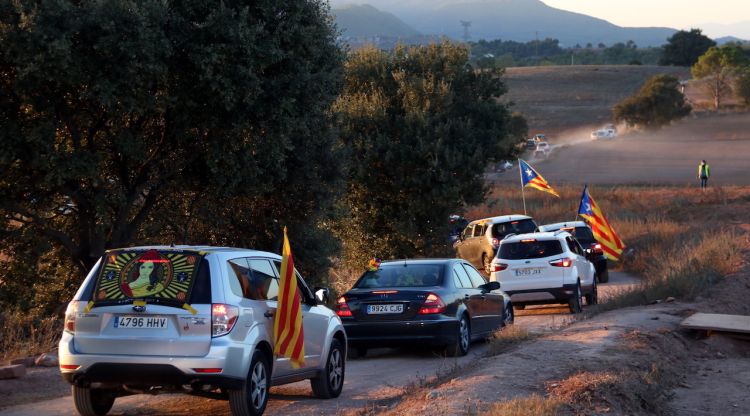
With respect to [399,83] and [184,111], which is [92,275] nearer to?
[184,111]

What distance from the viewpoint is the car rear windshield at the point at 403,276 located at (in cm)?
1539

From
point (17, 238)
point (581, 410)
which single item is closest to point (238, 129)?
point (17, 238)

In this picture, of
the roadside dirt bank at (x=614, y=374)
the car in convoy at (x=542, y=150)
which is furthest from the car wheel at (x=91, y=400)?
the car in convoy at (x=542, y=150)

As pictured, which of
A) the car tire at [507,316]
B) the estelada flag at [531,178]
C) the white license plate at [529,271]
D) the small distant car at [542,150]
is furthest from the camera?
the small distant car at [542,150]

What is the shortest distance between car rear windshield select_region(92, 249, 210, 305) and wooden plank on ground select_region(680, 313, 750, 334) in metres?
8.76

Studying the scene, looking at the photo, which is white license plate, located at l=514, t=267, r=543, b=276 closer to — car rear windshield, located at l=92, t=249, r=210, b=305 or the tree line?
the tree line

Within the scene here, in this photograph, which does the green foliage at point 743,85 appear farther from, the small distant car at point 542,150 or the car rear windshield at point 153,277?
the car rear windshield at point 153,277

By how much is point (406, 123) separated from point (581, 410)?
20.7m

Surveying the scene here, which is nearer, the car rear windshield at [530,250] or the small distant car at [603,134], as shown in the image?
the car rear windshield at [530,250]

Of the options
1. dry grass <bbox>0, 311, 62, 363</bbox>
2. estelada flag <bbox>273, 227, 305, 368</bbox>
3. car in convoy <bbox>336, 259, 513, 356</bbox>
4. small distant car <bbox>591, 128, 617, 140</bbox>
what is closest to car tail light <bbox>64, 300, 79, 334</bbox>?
estelada flag <bbox>273, 227, 305, 368</bbox>

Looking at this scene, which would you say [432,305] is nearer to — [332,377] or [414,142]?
[332,377]

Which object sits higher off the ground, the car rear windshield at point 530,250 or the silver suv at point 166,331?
the silver suv at point 166,331

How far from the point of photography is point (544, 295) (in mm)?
21469

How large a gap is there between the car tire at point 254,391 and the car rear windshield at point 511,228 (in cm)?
2128
